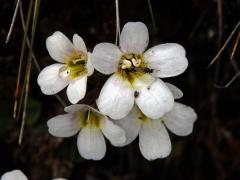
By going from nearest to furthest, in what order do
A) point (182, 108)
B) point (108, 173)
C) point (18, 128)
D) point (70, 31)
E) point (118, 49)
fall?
point (118, 49)
point (182, 108)
point (70, 31)
point (18, 128)
point (108, 173)

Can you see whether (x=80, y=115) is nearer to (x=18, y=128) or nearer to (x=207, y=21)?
(x=18, y=128)

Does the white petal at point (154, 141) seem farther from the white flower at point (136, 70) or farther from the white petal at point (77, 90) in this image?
the white petal at point (77, 90)

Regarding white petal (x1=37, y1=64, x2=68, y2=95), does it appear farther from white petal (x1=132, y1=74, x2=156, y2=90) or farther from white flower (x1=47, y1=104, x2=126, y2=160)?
white petal (x1=132, y1=74, x2=156, y2=90)

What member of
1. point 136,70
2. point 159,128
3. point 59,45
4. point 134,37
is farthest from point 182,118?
point 59,45

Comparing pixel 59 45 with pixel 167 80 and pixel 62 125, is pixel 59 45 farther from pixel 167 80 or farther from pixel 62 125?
pixel 167 80

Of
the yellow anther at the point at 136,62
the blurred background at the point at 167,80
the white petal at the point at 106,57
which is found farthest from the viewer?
the blurred background at the point at 167,80

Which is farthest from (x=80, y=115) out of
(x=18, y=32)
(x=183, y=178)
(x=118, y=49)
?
(x=183, y=178)

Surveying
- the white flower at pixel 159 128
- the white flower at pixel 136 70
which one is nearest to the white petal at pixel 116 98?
the white flower at pixel 136 70
